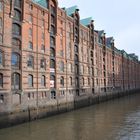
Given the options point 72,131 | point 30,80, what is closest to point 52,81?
point 30,80

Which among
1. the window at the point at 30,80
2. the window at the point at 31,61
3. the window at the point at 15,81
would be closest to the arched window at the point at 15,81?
the window at the point at 15,81

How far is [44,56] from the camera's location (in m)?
38.3

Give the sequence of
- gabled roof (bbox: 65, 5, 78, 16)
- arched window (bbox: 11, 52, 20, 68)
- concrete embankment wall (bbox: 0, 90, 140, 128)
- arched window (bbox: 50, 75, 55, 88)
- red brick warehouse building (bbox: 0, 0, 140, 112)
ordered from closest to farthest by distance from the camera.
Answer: concrete embankment wall (bbox: 0, 90, 140, 128) < red brick warehouse building (bbox: 0, 0, 140, 112) < arched window (bbox: 11, 52, 20, 68) < arched window (bbox: 50, 75, 55, 88) < gabled roof (bbox: 65, 5, 78, 16)

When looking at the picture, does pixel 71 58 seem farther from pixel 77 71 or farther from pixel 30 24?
pixel 30 24

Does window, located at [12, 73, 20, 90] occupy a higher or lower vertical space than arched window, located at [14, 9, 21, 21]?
lower

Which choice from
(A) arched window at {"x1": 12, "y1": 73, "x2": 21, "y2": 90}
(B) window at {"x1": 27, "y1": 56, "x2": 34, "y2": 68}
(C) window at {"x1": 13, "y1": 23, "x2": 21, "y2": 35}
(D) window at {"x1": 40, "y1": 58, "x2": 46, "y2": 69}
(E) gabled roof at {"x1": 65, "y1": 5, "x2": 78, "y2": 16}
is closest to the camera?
(A) arched window at {"x1": 12, "y1": 73, "x2": 21, "y2": 90}

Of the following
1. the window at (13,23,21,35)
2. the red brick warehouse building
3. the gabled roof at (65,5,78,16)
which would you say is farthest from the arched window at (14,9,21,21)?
the gabled roof at (65,5,78,16)

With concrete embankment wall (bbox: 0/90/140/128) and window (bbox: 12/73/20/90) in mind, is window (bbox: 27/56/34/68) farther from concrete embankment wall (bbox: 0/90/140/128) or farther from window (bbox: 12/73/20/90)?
concrete embankment wall (bbox: 0/90/140/128)

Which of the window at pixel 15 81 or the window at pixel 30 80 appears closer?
the window at pixel 15 81

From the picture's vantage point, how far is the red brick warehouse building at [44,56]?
1213 inches

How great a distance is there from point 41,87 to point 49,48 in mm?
6415

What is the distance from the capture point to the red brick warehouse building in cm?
3080

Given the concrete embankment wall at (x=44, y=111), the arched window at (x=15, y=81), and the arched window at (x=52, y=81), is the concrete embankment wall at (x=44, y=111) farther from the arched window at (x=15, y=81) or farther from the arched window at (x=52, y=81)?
the arched window at (x=52, y=81)

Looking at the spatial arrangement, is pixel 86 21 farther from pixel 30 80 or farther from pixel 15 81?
pixel 15 81
